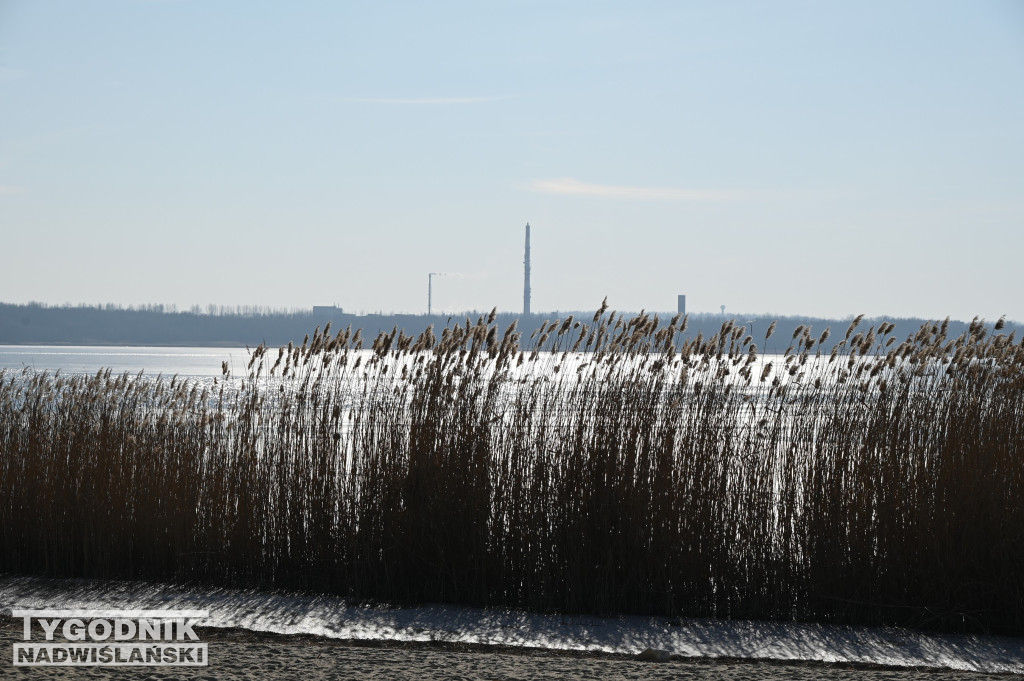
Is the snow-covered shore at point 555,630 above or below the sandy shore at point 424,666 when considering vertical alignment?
below

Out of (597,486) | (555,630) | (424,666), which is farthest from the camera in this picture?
(597,486)

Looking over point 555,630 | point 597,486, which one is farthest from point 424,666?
point 597,486

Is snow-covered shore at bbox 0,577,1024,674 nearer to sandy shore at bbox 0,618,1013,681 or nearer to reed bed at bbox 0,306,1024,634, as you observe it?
sandy shore at bbox 0,618,1013,681

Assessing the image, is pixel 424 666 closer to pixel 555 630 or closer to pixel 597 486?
pixel 555 630

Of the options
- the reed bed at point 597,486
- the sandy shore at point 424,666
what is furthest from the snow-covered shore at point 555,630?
the reed bed at point 597,486

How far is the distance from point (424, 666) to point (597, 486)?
4.91ft

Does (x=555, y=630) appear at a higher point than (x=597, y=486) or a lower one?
lower

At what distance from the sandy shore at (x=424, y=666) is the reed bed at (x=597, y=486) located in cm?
83

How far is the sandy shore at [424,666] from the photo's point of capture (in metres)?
3.35

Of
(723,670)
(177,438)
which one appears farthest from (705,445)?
(177,438)

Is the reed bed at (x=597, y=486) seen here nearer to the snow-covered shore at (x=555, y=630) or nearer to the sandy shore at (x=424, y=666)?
the snow-covered shore at (x=555, y=630)

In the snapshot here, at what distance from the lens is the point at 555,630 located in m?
4.20

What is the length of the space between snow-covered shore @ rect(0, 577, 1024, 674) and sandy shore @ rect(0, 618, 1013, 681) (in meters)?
0.11

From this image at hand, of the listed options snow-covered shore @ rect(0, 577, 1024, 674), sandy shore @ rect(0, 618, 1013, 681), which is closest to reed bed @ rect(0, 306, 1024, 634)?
snow-covered shore @ rect(0, 577, 1024, 674)
